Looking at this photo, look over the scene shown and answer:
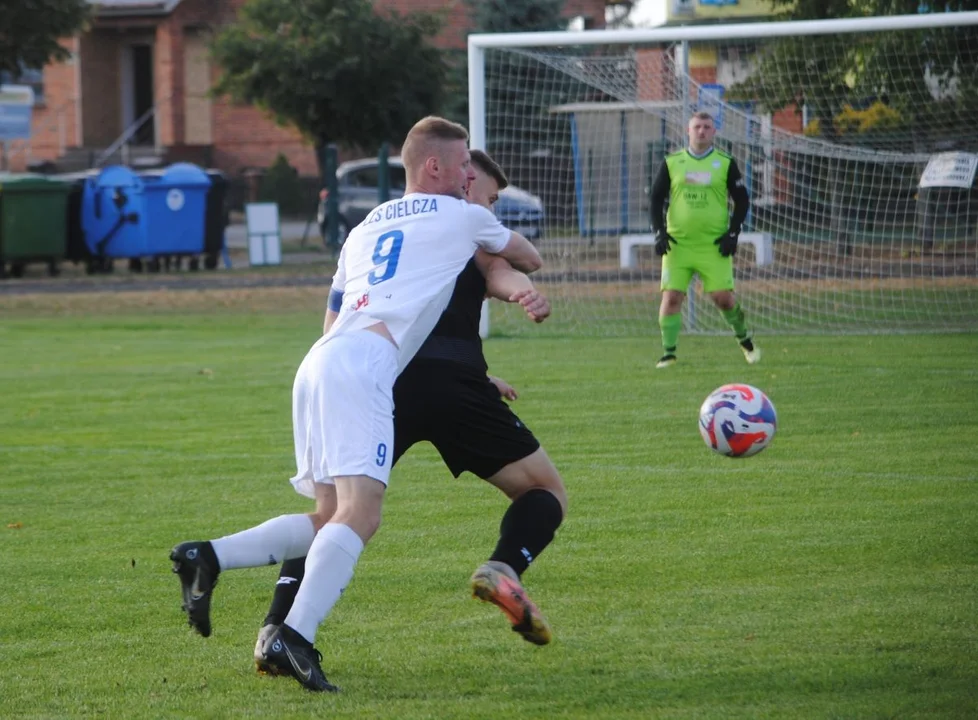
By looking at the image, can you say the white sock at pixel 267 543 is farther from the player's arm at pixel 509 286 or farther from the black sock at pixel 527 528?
the player's arm at pixel 509 286

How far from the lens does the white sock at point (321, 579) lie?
461 cm

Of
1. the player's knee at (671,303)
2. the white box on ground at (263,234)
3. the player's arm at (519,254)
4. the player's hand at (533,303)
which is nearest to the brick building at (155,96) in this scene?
the white box on ground at (263,234)

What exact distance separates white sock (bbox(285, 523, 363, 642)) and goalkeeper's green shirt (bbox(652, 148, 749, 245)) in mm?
9099

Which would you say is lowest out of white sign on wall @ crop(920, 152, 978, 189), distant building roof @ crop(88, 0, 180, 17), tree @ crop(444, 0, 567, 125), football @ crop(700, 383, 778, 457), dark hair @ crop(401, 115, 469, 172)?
football @ crop(700, 383, 778, 457)

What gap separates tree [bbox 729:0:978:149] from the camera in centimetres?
1784

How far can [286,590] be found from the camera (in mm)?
5020

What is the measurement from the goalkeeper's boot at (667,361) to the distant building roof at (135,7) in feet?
110

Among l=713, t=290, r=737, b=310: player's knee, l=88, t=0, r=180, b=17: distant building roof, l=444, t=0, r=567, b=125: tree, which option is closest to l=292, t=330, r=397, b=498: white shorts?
l=713, t=290, r=737, b=310: player's knee

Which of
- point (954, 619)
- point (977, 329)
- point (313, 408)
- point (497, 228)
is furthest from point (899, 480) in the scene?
point (977, 329)

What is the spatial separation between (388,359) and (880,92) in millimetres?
15567

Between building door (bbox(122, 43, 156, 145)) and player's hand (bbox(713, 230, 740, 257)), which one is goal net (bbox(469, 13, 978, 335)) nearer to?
player's hand (bbox(713, 230, 740, 257))

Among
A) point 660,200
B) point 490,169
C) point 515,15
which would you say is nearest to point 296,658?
point 490,169

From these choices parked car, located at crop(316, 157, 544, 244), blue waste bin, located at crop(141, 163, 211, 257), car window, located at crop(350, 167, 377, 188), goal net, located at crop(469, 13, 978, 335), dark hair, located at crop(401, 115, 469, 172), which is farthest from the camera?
car window, located at crop(350, 167, 377, 188)

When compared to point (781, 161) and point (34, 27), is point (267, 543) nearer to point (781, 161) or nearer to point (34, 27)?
point (781, 161)
